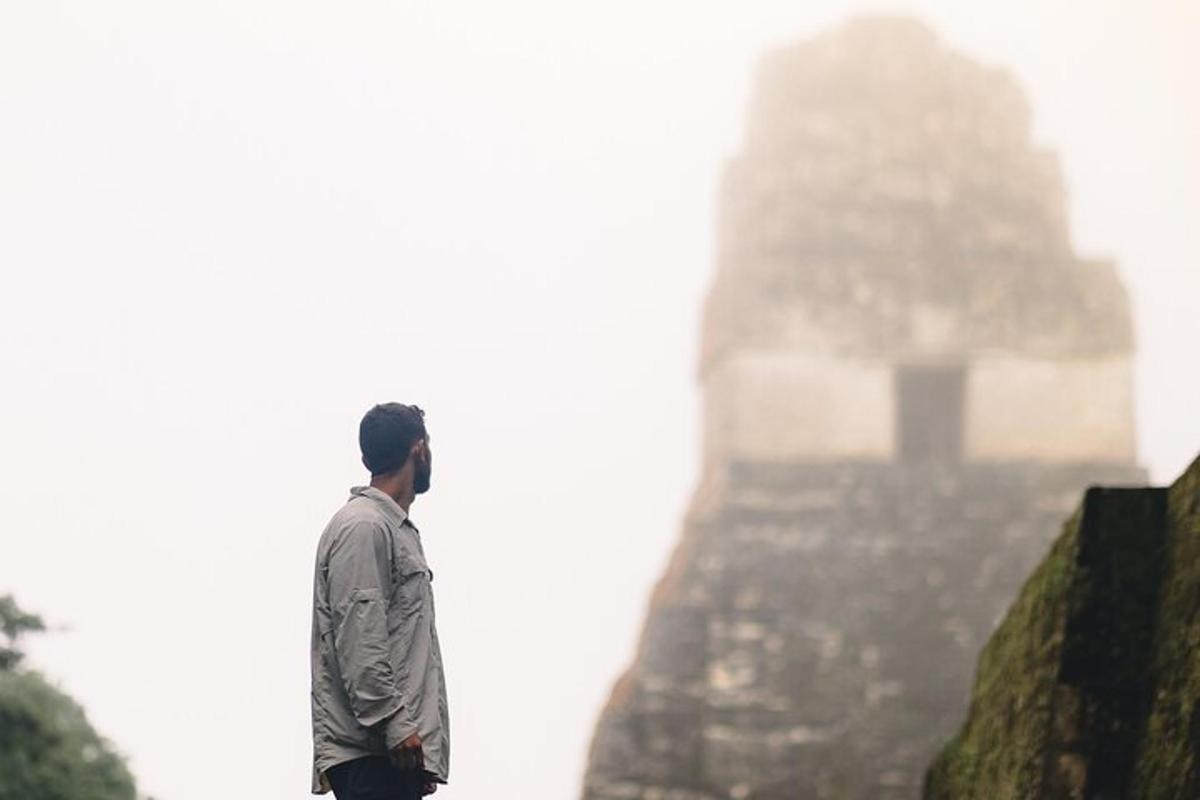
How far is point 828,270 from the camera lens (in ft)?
49.2

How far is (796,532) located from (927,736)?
1655 mm

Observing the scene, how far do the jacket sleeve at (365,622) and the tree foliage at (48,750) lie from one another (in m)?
1.75

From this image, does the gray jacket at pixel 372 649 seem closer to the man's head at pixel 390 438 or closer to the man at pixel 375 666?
the man at pixel 375 666

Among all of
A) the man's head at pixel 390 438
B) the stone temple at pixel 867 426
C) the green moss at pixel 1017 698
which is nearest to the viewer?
the green moss at pixel 1017 698

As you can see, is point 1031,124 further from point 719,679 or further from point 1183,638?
point 1183,638

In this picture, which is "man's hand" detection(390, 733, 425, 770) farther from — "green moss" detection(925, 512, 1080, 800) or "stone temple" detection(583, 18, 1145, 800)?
"stone temple" detection(583, 18, 1145, 800)

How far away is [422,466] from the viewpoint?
3.97m

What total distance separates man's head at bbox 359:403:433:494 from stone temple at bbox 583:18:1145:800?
819 centimetres

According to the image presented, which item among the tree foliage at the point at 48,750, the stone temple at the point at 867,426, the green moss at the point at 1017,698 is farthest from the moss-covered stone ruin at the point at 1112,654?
the stone temple at the point at 867,426

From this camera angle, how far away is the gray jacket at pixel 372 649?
358 cm

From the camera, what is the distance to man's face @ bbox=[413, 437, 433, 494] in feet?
13.0

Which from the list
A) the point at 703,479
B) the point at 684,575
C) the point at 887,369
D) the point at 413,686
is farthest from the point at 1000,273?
the point at 413,686

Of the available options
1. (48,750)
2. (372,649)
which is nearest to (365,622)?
(372,649)

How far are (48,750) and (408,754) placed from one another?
193cm
